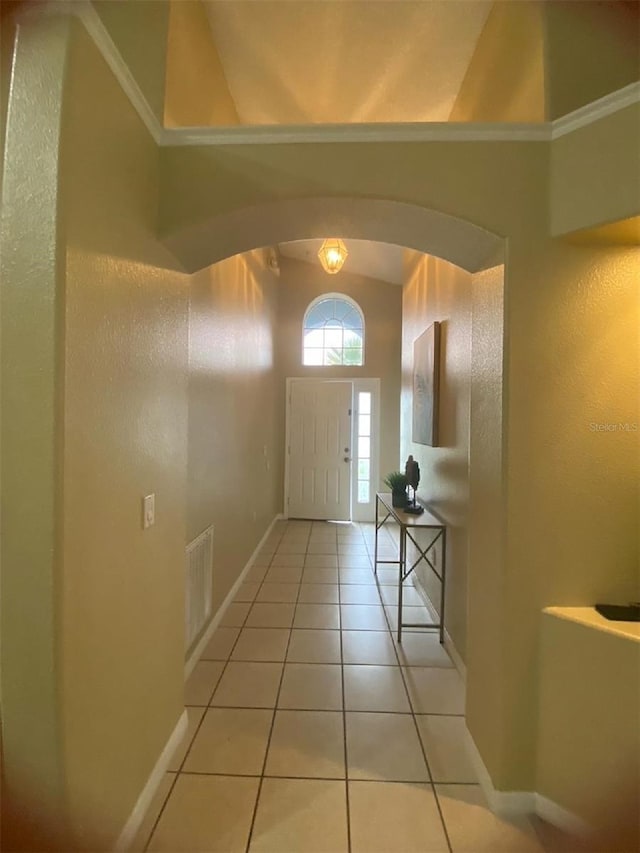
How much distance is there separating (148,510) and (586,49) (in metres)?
2.34

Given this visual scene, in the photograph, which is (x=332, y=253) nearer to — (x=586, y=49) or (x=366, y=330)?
(x=366, y=330)

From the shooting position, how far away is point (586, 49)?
1.53 metres

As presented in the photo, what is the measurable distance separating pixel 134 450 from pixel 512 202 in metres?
1.62

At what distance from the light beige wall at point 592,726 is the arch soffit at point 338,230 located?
1.41m

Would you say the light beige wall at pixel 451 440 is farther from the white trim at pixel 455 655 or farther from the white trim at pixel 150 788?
the white trim at pixel 150 788

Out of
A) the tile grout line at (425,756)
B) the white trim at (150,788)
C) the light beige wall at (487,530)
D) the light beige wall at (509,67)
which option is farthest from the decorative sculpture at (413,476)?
the light beige wall at (509,67)

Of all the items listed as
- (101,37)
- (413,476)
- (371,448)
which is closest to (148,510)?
(101,37)

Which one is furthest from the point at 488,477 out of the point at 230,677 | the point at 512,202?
the point at 230,677

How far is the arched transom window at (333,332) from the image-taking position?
234 inches

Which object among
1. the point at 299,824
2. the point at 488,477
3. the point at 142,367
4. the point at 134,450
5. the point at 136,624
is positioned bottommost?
the point at 299,824

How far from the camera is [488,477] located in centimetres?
164

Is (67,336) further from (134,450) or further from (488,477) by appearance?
(488,477)

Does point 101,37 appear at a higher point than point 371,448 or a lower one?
higher

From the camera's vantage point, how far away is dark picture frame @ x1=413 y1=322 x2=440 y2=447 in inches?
117
